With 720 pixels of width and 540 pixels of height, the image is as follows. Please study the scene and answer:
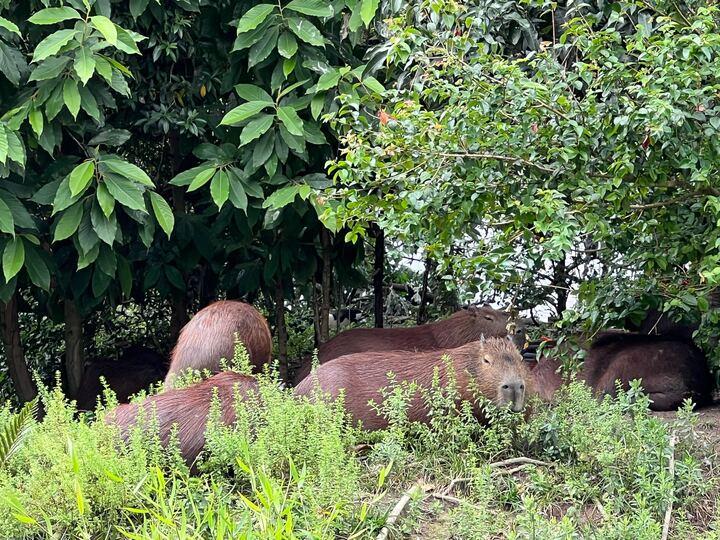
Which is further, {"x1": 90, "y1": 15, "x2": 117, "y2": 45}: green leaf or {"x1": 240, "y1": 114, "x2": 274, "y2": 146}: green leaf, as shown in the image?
{"x1": 240, "y1": 114, "x2": 274, "y2": 146}: green leaf

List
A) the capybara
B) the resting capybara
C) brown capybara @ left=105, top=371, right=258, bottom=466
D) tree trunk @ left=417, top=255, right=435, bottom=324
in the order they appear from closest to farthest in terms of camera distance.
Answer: brown capybara @ left=105, top=371, right=258, bottom=466
the resting capybara
the capybara
tree trunk @ left=417, top=255, right=435, bottom=324

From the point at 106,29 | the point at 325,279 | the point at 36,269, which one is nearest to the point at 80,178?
the point at 36,269

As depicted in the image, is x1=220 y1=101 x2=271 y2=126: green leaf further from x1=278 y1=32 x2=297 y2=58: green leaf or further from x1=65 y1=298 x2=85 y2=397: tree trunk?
x1=65 y1=298 x2=85 y2=397: tree trunk

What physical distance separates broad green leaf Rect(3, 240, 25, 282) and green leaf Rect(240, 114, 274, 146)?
1.47 m

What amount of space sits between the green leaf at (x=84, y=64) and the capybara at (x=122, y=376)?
116 inches

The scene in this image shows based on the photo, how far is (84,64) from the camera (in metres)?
5.69

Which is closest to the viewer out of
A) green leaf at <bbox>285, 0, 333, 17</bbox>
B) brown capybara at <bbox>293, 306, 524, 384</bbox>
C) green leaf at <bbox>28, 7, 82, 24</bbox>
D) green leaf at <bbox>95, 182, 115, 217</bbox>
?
green leaf at <bbox>28, 7, 82, 24</bbox>

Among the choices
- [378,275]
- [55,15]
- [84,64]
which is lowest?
[378,275]

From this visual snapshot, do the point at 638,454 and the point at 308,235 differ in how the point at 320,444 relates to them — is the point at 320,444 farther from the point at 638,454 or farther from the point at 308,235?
the point at 308,235

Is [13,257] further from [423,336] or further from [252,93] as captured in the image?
[423,336]

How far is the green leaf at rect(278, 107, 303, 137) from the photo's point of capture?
247 inches

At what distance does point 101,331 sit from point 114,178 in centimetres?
379

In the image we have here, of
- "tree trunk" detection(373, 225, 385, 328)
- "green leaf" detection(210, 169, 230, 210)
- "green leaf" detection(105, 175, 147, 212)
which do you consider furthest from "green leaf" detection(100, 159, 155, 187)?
"tree trunk" detection(373, 225, 385, 328)

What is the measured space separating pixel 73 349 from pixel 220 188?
8.93 feet
